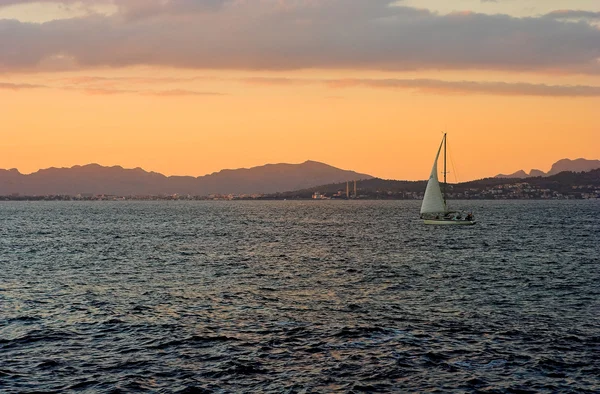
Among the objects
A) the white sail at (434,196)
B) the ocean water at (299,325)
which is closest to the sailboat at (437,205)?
the white sail at (434,196)

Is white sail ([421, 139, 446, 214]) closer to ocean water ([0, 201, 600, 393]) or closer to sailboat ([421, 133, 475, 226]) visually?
sailboat ([421, 133, 475, 226])

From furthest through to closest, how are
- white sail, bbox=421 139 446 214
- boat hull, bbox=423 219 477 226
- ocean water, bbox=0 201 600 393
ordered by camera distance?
boat hull, bbox=423 219 477 226 → white sail, bbox=421 139 446 214 → ocean water, bbox=0 201 600 393

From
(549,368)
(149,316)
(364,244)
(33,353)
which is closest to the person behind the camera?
(549,368)

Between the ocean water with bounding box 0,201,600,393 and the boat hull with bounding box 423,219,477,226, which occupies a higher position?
the boat hull with bounding box 423,219,477,226

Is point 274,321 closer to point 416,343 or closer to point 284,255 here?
point 416,343

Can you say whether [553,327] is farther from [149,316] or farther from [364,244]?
[364,244]

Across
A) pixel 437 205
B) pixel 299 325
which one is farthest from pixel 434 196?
pixel 299 325

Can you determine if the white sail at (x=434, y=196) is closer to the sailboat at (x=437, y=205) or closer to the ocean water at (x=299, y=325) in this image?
the sailboat at (x=437, y=205)

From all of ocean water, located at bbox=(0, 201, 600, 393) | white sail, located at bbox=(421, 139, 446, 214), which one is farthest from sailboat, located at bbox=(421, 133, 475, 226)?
ocean water, located at bbox=(0, 201, 600, 393)

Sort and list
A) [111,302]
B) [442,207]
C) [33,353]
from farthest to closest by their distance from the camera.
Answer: [442,207]
[111,302]
[33,353]

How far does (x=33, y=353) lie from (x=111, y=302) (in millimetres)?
13473

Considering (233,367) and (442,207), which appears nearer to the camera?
(233,367)

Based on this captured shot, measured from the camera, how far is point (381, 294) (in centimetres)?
4766

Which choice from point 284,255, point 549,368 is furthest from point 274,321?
point 284,255
